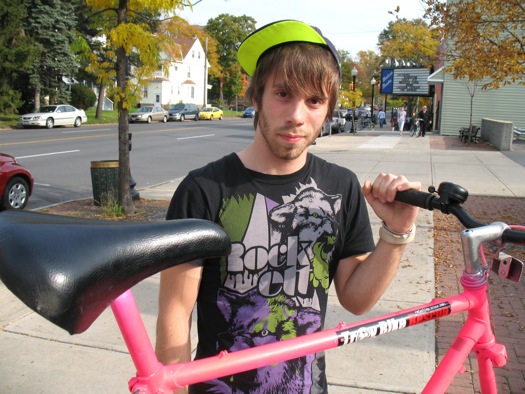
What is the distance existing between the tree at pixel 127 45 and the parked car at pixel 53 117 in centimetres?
2161

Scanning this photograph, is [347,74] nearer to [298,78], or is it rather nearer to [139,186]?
[139,186]

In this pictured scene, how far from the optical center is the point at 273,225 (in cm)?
154

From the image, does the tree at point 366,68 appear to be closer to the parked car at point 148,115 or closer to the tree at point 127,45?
the parked car at point 148,115

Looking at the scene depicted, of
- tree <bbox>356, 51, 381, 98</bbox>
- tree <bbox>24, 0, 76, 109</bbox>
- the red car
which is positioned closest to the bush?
tree <bbox>24, 0, 76, 109</bbox>

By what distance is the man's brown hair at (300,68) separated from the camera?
150 cm

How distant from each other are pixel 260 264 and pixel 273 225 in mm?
123

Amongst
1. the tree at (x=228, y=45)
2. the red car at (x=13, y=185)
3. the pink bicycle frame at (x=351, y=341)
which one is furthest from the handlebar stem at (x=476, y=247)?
the tree at (x=228, y=45)

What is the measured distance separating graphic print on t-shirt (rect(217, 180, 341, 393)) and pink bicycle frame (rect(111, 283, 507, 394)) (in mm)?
242

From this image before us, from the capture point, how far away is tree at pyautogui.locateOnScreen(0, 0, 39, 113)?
89.8 feet

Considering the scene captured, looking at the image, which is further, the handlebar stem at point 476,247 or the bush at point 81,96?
the bush at point 81,96

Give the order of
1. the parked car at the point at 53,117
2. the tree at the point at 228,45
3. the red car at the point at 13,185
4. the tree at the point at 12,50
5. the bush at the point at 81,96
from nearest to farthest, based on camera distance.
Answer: the red car at the point at 13,185 → the tree at the point at 12,50 → the parked car at the point at 53,117 → the bush at the point at 81,96 → the tree at the point at 228,45

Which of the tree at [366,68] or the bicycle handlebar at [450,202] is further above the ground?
the tree at [366,68]

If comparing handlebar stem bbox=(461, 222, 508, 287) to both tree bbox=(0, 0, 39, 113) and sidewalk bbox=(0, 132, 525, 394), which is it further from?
tree bbox=(0, 0, 39, 113)

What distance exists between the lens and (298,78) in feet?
4.91
